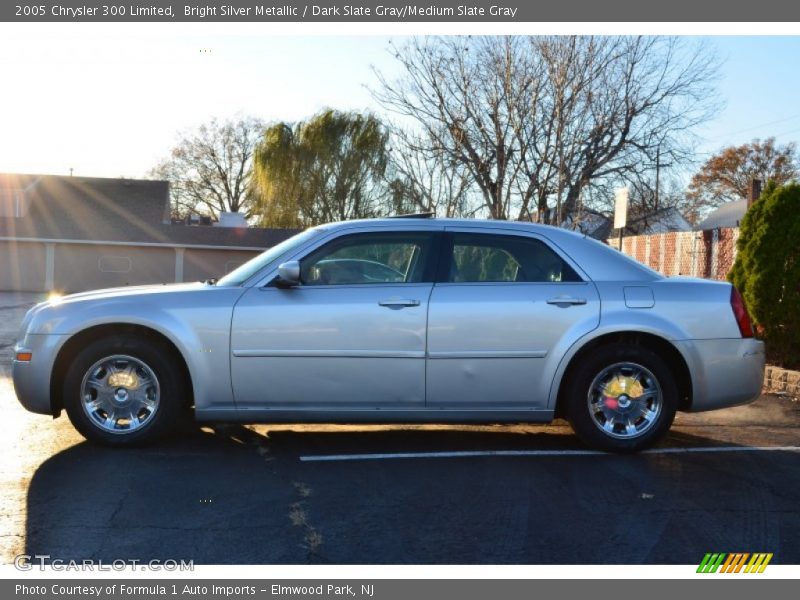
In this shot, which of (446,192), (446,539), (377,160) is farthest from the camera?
(377,160)

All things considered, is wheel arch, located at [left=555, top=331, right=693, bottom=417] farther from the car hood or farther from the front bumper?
the front bumper

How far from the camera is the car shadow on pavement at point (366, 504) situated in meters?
4.19

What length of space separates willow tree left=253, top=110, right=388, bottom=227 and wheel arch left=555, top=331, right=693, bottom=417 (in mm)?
30337

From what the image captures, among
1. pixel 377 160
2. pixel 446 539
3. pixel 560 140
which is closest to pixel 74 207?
pixel 377 160

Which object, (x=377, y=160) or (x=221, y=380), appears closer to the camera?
(x=221, y=380)

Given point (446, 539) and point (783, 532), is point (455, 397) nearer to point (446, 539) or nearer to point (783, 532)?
point (446, 539)

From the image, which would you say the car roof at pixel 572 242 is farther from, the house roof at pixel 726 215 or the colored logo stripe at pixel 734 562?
the house roof at pixel 726 215

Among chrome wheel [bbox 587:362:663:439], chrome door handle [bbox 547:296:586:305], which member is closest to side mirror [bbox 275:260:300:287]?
chrome door handle [bbox 547:296:586:305]

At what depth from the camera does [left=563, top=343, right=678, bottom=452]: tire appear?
6.21 metres

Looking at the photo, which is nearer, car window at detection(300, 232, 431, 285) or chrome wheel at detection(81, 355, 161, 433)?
chrome wheel at detection(81, 355, 161, 433)

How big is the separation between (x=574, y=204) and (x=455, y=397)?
603 inches

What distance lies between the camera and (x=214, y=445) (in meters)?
6.40

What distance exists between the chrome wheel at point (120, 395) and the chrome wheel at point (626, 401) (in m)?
3.07
